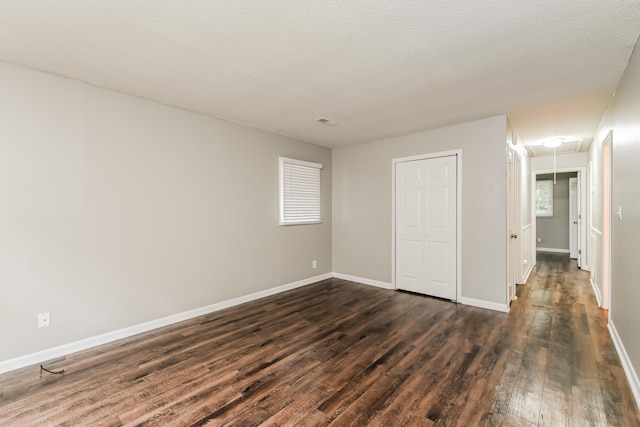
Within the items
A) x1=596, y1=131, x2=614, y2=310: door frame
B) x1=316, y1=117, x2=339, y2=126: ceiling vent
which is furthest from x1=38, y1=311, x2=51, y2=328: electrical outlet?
x1=596, y1=131, x2=614, y2=310: door frame

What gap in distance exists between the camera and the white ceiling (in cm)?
178

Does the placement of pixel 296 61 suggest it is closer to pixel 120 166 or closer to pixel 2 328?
pixel 120 166

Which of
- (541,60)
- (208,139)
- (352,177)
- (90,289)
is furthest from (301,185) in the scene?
(541,60)

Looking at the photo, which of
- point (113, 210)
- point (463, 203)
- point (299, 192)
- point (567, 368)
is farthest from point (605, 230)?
point (113, 210)

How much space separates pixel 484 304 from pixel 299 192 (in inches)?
123

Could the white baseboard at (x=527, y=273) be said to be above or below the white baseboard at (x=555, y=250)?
below

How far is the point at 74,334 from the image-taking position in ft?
9.03

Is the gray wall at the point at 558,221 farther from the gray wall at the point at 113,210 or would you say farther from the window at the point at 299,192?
the gray wall at the point at 113,210

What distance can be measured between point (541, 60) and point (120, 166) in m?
3.89

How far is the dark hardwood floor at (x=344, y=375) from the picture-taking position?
1.90 m

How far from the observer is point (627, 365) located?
232 cm

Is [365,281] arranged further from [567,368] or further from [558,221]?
[558,221]

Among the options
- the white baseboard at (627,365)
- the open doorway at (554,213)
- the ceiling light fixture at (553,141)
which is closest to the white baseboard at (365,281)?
the white baseboard at (627,365)

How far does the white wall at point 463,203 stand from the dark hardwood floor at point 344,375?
2.36 ft
